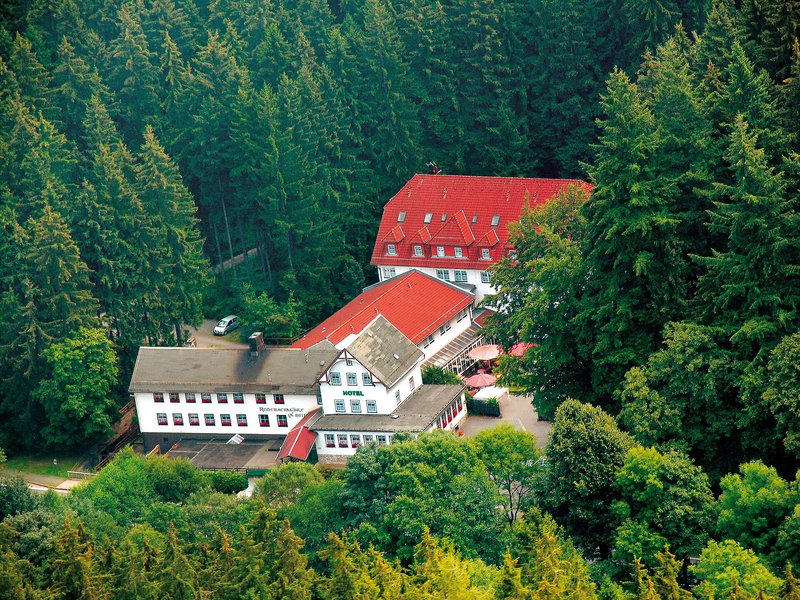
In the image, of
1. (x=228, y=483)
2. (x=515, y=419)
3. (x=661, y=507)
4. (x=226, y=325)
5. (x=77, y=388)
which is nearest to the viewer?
(x=661, y=507)

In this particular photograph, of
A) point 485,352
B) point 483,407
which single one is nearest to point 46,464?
point 483,407

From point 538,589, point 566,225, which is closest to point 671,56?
point 566,225

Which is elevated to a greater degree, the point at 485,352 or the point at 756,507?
the point at 485,352

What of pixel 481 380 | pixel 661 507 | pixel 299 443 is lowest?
pixel 299 443

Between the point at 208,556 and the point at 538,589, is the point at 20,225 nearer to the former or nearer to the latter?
the point at 208,556

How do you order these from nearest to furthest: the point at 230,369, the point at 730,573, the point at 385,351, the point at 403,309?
the point at 730,573, the point at 385,351, the point at 230,369, the point at 403,309

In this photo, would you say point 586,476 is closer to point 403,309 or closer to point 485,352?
point 485,352

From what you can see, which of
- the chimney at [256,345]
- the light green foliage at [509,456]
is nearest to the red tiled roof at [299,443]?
the chimney at [256,345]

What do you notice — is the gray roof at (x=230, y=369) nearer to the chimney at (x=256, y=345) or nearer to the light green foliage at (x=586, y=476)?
the chimney at (x=256, y=345)

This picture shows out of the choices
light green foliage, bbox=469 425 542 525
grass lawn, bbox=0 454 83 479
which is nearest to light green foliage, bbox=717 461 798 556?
light green foliage, bbox=469 425 542 525
